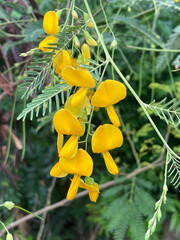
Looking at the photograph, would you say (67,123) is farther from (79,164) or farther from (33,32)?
(33,32)

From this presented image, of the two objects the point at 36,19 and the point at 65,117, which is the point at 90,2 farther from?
the point at 65,117

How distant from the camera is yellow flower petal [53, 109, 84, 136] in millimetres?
387

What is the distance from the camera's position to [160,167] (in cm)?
96

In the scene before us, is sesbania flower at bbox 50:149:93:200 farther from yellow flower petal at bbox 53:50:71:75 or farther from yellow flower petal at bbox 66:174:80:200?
yellow flower petal at bbox 53:50:71:75

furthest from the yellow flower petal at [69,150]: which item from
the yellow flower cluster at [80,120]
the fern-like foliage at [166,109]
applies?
the fern-like foliage at [166,109]

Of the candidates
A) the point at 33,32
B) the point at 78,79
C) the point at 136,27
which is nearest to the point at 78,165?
the point at 78,79

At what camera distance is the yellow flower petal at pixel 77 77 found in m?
0.36

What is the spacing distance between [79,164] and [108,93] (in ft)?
0.31

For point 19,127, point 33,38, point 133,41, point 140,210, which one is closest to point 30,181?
point 19,127

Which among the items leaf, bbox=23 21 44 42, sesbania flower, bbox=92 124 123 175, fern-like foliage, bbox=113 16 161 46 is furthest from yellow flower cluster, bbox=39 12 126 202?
fern-like foliage, bbox=113 16 161 46

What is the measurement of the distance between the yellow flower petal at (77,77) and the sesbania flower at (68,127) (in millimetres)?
37

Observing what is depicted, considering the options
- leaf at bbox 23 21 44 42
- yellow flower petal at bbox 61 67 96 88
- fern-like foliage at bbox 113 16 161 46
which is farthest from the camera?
fern-like foliage at bbox 113 16 161 46

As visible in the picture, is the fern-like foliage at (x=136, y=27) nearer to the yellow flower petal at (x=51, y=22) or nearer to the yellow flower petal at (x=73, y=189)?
the yellow flower petal at (x=51, y=22)

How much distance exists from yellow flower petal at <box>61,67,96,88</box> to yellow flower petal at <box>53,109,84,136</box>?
0.12 ft
